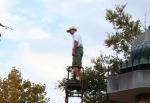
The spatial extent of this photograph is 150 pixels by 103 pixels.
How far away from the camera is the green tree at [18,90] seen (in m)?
38.2

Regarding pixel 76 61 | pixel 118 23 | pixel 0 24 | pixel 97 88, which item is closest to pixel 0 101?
pixel 97 88

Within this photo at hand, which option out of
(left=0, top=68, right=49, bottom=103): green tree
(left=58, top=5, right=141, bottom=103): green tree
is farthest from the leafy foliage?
(left=0, top=68, right=49, bottom=103): green tree

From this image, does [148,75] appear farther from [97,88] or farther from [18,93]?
[18,93]

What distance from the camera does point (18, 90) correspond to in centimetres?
3916

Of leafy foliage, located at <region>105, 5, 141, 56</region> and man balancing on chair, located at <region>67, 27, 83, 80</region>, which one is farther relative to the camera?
leafy foliage, located at <region>105, 5, 141, 56</region>

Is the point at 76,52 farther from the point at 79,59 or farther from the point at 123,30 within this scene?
the point at 123,30

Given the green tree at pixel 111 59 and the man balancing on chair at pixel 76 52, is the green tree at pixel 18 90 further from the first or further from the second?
the man balancing on chair at pixel 76 52

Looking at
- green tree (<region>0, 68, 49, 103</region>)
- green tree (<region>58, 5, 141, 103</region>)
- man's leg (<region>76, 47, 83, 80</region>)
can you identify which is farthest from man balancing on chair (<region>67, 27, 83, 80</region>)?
green tree (<region>0, 68, 49, 103</region>)

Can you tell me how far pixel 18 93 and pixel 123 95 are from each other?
23.6m

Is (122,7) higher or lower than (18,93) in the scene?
higher

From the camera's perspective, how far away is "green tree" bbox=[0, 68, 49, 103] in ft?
125

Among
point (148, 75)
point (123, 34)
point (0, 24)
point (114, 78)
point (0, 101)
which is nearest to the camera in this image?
point (0, 24)

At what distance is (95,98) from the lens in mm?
32531

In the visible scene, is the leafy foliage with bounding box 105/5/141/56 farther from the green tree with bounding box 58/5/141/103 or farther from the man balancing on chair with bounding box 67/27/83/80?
the man balancing on chair with bounding box 67/27/83/80
